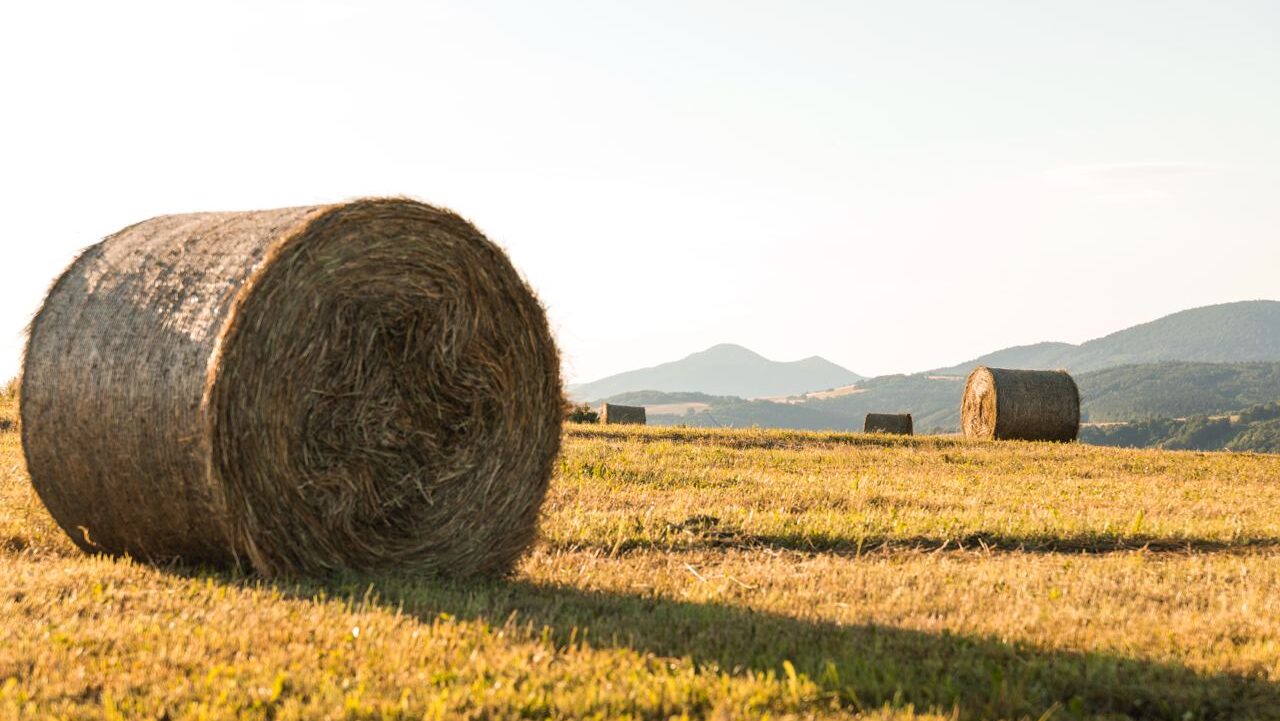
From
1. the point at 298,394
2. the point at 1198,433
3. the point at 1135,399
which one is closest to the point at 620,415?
the point at 298,394

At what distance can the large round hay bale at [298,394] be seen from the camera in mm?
8078

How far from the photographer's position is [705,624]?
7.23 metres

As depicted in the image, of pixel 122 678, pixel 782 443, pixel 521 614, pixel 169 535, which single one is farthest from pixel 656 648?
pixel 782 443

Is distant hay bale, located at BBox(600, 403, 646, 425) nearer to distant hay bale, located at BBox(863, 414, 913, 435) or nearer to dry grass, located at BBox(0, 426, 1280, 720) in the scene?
distant hay bale, located at BBox(863, 414, 913, 435)

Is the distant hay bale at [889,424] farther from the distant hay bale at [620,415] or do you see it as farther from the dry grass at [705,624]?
the dry grass at [705,624]

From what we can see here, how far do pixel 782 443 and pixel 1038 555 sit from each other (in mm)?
12187

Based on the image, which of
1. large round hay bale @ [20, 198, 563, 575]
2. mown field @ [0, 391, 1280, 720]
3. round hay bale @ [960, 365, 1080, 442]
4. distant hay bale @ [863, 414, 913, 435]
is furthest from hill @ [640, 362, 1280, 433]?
large round hay bale @ [20, 198, 563, 575]

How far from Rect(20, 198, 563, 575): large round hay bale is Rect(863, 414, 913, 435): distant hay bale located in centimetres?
2198

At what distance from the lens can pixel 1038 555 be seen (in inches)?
429

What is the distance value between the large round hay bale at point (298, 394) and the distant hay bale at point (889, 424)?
2198 centimetres

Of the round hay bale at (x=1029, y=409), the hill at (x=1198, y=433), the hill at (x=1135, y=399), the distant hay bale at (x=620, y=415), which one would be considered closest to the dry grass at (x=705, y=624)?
the round hay bale at (x=1029, y=409)

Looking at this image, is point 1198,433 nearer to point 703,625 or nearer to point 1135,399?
point 1135,399

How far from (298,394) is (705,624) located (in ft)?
10.3

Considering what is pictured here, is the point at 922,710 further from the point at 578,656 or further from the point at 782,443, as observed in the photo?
the point at 782,443
